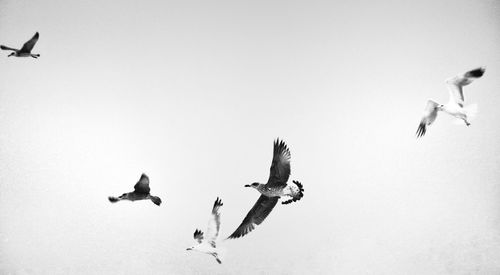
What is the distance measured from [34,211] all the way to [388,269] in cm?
3694

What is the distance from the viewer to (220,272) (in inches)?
1610

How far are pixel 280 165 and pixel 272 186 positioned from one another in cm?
47

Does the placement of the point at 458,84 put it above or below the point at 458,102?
above

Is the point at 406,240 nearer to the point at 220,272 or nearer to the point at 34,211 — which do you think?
the point at 220,272

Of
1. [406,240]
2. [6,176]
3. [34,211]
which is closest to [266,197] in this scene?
[406,240]

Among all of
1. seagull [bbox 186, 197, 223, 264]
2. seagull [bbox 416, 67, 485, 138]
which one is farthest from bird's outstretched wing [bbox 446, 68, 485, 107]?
seagull [bbox 186, 197, 223, 264]

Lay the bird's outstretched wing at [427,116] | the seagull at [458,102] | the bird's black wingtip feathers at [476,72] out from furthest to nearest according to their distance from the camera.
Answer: the bird's outstretched wing at [427,116] < the seagull at [458,102] < the bird's black wingtip feathers at [476,72]

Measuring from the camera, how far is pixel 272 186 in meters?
8.45

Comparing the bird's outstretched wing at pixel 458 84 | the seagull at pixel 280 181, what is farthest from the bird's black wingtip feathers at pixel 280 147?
the bird's outstretched wing at pixel 458 84

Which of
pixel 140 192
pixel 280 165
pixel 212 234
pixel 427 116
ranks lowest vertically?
pixel 212 234

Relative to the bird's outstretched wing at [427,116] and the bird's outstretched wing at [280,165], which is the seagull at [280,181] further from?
the bird's outstretched wing at [427,116]

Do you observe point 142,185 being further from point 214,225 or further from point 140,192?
point 214,225

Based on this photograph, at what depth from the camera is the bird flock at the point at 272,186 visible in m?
8.33

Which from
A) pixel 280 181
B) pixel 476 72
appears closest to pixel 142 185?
pixel 280 181
